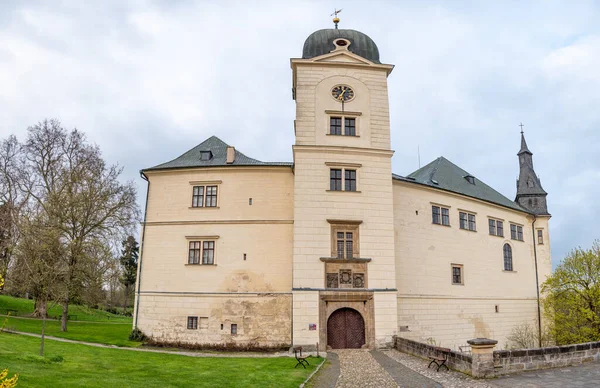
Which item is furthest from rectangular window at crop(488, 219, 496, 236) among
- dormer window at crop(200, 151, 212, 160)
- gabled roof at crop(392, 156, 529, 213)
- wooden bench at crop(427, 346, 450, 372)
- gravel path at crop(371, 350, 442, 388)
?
dormer window at crop(200, 151, 212, 160)

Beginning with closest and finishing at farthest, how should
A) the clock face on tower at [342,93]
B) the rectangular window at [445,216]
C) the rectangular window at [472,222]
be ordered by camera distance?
the clock face on tower at [342,93]
the rectangular window at [445,216]
the rectangular window at [472,222]

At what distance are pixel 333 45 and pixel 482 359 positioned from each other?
17.1 m

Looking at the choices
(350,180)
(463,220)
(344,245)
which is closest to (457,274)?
(463,220)

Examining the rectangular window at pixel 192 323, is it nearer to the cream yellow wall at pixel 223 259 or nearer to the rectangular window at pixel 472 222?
the cream yellow wall at pixel 223 259

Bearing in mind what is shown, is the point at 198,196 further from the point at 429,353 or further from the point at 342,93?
the point at 429,353

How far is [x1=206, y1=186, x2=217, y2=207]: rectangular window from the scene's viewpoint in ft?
77.1

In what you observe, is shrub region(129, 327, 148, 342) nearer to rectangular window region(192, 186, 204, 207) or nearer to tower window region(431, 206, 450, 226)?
rectangular window region(192, 186, 204, 207)

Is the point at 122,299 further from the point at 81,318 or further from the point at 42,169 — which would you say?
the point at 42,169

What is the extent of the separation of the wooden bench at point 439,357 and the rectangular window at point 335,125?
11462 millimetres

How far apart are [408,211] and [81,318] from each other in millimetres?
27380

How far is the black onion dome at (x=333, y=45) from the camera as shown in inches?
948

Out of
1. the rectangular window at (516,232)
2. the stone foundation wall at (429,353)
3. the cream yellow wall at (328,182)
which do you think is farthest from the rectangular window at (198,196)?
the rectangular window at (516,232)

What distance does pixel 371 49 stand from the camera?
2442 centimetres

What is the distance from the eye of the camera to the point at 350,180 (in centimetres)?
2205
